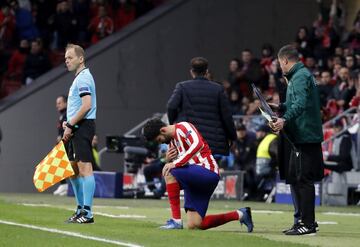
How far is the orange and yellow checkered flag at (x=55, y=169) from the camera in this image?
14.1 metres

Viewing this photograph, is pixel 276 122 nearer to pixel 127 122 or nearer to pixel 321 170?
pixel 321 170

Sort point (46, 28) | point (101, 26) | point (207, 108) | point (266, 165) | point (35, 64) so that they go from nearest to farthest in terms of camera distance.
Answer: point (207, 108)
point (266, 165)
point (35, 64)
point (101, 26)
point (46, 28)

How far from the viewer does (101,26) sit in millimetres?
30812

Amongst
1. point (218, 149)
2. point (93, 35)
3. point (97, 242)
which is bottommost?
point (97, 242)

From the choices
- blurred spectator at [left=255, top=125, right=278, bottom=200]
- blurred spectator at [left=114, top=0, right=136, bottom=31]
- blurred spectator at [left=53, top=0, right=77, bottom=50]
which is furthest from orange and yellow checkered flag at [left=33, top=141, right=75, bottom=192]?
blurred spectator at [left=114, top=0, right=136, bottom=31]

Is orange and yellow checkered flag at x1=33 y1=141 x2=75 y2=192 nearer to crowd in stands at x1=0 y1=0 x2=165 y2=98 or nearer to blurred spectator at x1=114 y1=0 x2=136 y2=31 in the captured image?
crowd in stands at x1=0 y1=0 x2=165 y2=98

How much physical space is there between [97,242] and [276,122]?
2.42 meters

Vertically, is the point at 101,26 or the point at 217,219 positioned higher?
the point at 101,26

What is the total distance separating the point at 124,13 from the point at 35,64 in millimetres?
2900

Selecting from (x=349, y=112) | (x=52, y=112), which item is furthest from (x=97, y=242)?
(x=52, y=112)

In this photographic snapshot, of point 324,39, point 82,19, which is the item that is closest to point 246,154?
point 324,39

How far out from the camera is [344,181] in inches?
872

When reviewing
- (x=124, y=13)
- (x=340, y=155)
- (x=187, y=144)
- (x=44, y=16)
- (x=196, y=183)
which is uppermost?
(x=124, y=13)

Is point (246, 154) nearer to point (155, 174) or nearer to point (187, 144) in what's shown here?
point (155, 174)
